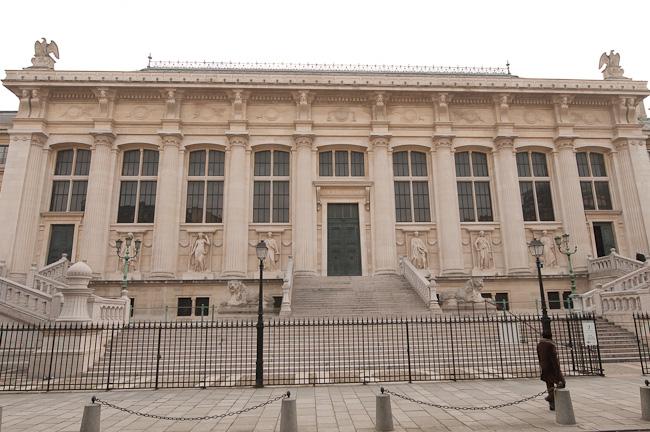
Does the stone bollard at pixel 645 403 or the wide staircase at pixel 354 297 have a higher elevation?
the wide staircase at pixel 354 297

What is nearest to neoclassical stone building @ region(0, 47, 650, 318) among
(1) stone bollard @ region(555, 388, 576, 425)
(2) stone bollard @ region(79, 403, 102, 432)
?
(2) stone bollard @ region(79, 403, 102, 432)

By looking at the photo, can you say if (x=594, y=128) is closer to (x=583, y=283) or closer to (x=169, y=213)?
(x=583, y=283)

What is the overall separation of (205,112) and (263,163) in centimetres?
488

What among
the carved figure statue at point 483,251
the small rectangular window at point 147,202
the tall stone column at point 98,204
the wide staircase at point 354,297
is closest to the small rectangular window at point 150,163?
the small rectangular window at point 147,202

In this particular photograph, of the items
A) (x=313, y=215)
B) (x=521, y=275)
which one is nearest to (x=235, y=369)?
(x=313, y=215)

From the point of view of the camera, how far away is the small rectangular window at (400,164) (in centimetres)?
2636

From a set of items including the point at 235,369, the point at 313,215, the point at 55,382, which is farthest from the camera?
the point at 313,215

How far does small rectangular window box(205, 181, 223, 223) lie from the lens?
25.0m

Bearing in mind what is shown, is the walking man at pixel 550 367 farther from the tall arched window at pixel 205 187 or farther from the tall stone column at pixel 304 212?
the tall arched window at pixel 205 187

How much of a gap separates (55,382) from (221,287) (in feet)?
38.9

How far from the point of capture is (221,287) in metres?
23.2

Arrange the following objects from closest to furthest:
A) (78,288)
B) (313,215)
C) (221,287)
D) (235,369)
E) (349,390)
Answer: (349,390), (235,369), (78,288), (221,287), (313,215)

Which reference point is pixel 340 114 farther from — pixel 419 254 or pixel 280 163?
pixel 419 254

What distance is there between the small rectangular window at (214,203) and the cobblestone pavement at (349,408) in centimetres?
1534
